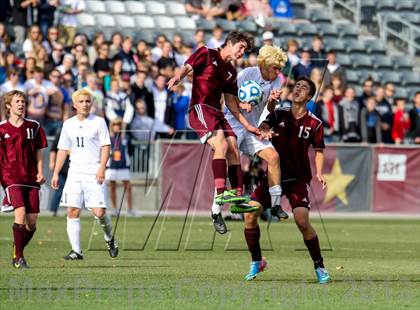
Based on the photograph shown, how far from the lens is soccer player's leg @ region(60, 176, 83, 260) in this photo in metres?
15.4

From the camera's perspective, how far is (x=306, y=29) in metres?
34.2

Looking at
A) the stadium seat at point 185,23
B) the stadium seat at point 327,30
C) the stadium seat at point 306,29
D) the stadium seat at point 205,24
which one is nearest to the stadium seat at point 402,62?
the stadium seat at point 327,30

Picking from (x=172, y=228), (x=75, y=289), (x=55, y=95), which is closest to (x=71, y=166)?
(x=75, y=289)

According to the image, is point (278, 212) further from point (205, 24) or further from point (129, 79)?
point (205, 24)

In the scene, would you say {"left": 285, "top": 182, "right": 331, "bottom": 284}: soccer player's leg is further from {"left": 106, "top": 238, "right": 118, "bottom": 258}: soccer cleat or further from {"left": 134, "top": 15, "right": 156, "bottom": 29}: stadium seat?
{"left": 134, "top": 15, "right": 156, "bottom": 29}: stadium seat

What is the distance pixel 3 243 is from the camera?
18.3 m

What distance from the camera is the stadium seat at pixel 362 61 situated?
34588 mm

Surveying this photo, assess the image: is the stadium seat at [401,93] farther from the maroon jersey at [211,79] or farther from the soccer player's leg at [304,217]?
the soccer player's leg at [304,217]

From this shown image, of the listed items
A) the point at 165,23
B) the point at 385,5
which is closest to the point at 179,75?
the point at 165,23

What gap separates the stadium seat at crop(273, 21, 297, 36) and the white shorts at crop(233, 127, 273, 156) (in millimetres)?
19860

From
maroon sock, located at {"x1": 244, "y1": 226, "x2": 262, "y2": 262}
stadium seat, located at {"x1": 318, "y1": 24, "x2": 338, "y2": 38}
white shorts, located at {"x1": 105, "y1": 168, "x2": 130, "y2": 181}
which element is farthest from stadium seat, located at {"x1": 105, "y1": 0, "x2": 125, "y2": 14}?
maroon sock, located at {"x1": 244, "y1": 226, "x2": 262, "y2": 262}

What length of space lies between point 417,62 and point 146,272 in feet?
79.6

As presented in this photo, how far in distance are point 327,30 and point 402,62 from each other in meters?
2.49

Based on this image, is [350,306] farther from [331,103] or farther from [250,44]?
[331,103]
